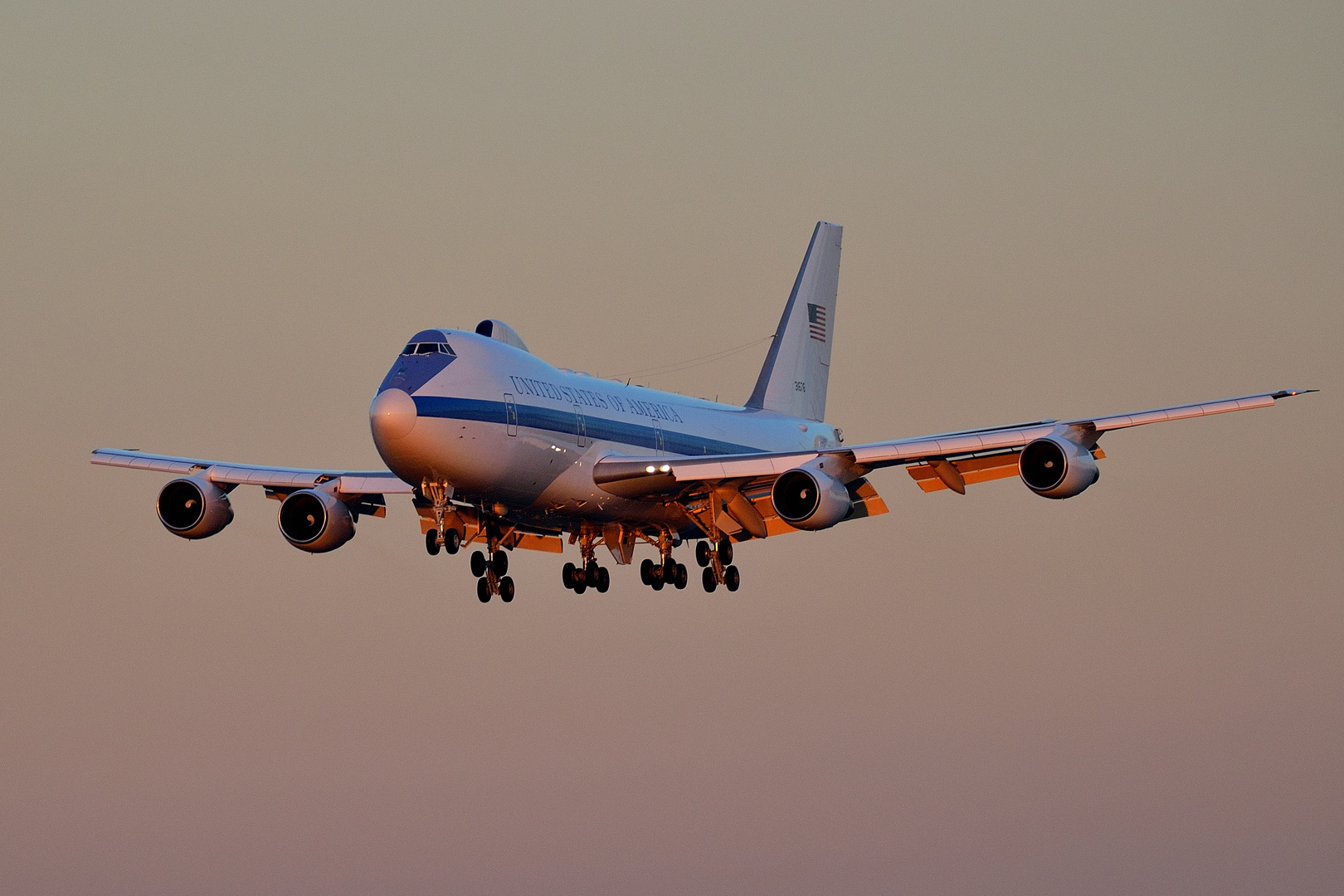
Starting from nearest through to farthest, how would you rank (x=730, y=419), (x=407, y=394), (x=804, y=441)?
1. (x=407, y=394)
2. (x=730, y=419)
3. (x=804, y=441)

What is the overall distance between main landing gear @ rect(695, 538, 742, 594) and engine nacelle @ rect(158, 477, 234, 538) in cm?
1508

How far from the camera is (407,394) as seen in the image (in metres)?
50.4

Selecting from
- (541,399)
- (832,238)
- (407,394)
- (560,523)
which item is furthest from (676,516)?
(832,238)

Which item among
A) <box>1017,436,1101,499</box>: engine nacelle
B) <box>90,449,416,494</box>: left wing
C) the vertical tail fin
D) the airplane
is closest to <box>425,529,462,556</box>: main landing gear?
the airplane

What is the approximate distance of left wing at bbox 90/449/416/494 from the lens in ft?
193

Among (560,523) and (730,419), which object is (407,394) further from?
(730,419)

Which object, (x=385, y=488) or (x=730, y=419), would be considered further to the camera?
(x=730, y=419)

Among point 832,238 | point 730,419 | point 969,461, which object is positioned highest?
point 832,238

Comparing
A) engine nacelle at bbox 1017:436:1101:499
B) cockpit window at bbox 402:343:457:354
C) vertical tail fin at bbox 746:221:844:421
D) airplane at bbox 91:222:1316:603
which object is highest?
vertical tail fin at bbox 746:221:844:421

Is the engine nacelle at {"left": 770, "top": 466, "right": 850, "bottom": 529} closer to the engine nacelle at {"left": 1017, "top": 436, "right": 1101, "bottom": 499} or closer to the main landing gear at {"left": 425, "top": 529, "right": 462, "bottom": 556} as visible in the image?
the engine nacelle at {"left": 1017, "top": 436, "right": 1101, "bottom": 499}

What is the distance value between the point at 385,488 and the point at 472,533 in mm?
2896

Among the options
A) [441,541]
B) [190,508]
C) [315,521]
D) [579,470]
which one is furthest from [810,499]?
[190,508]

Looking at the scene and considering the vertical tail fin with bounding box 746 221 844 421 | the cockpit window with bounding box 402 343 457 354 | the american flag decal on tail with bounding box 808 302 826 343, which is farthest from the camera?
the american flag decal on tail with bounding box 808 302 826 343

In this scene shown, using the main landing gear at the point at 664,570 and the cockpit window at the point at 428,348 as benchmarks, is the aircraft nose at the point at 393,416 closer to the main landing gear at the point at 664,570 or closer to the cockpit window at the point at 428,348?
the cockpit window at the point at 428,348
